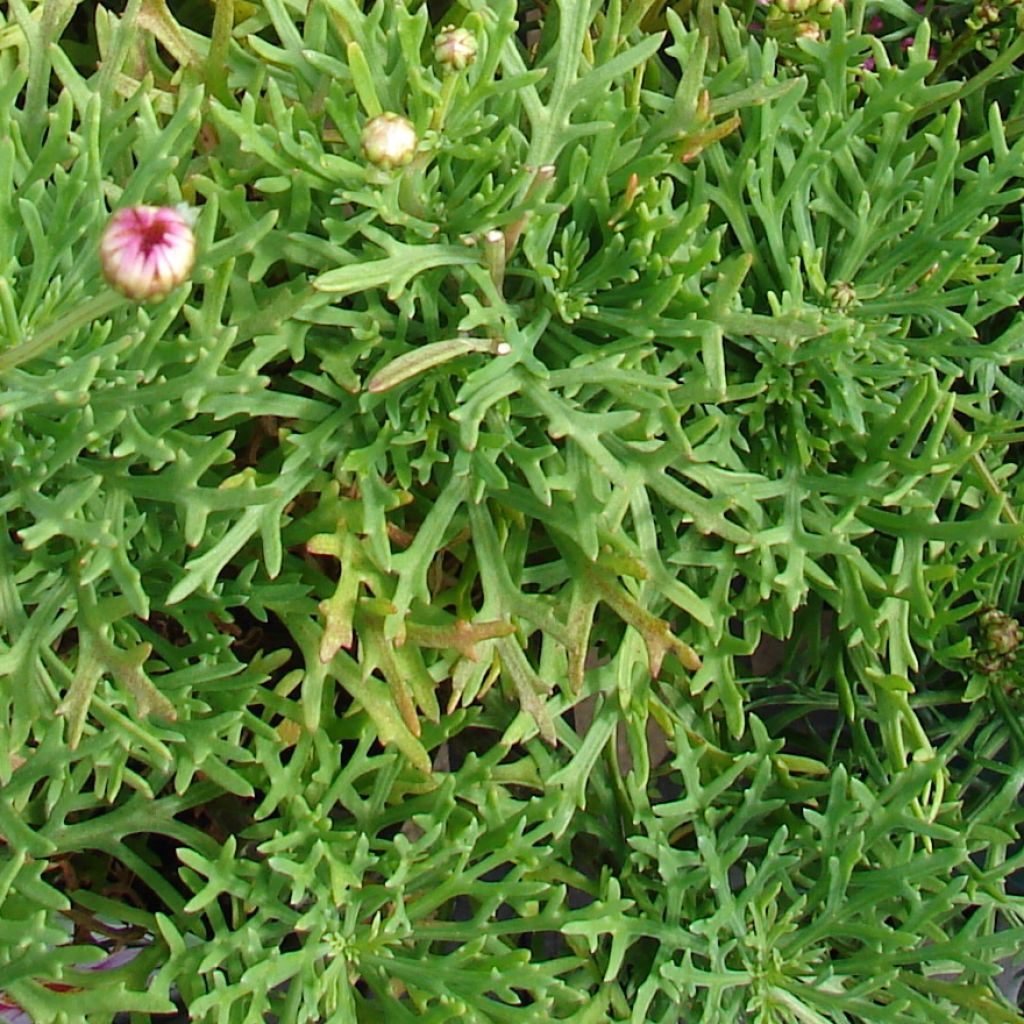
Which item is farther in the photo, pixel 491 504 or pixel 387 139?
pixel 491 504

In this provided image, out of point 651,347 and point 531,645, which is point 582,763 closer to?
point 531,645

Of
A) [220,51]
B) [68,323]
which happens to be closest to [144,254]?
[68,323]

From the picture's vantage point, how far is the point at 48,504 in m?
0.72

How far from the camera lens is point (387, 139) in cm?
73

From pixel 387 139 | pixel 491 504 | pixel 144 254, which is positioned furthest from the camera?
pixel 491 504

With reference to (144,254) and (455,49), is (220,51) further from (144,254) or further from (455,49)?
(144,254)

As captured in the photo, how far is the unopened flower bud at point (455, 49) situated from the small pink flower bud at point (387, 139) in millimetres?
53

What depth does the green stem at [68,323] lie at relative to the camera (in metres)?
0.58

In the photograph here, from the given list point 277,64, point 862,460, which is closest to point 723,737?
point 862,460

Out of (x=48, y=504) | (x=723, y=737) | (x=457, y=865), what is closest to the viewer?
(x=48, y=504)

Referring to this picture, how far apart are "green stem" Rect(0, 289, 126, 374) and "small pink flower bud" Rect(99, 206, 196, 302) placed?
0.02 metres

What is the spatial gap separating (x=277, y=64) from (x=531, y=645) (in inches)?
19.3

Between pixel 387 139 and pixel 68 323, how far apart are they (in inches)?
9.3

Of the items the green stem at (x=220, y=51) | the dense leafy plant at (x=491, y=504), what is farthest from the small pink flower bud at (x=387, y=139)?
the green stem at (x=220, y=51)
